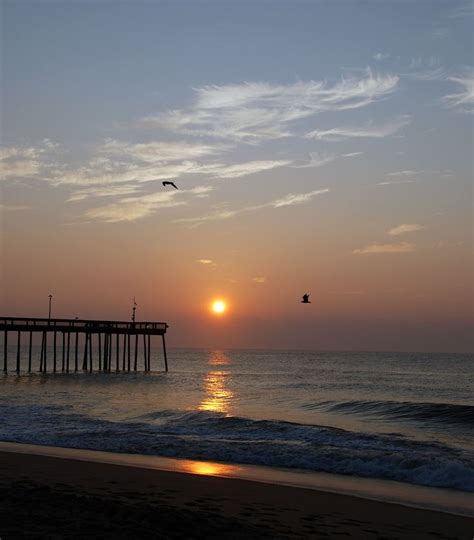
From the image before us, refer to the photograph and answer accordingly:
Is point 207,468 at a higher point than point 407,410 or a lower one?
higher

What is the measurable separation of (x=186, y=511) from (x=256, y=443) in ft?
29.3

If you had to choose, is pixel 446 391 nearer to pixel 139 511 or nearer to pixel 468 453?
pixel 468 453

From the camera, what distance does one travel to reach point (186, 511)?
10133mm

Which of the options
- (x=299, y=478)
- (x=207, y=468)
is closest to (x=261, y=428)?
(x=207, y=468)

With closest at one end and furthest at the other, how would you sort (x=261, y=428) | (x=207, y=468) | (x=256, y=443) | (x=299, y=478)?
(x=299, y=478) → (x=207, y=468) → (x=256, y=443) → (x=261, y=428)

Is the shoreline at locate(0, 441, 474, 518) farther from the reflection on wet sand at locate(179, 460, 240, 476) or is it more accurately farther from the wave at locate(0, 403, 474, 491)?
the wave at locate(0, 403, 474, 491)

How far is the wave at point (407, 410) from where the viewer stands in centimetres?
2845

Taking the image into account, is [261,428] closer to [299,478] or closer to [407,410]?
[299,478]

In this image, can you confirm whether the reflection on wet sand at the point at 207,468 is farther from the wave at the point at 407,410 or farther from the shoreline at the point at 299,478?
the wave at the point at 407,410

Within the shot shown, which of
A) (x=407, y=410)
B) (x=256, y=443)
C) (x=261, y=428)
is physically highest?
(x=256, y=443)

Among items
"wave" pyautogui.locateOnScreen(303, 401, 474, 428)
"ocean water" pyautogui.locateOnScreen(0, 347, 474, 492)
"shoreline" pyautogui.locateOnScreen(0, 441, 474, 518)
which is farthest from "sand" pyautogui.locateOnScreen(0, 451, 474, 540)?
"wave" pyautogui.locateOnScreen(303, 401, 474, 428)

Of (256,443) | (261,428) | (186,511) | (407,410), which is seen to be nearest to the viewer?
(186,511)

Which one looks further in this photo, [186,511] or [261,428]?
[261,428]

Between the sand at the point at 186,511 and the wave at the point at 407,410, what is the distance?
16545mm
